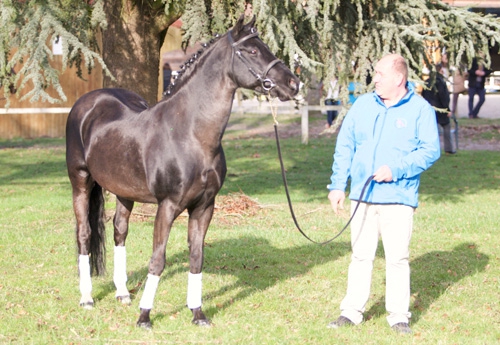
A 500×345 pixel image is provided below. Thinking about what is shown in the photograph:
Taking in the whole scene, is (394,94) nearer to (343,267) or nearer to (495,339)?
(495,339)

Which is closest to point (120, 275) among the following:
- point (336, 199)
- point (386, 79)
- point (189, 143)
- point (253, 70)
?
point (189, 143)

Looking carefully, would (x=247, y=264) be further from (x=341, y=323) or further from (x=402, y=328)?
(x=402, y=328)

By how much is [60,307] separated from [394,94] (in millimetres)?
3377

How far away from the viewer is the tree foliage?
790cm

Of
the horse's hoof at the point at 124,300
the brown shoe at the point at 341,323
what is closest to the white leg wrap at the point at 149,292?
the horse's hoof at the point at 124,300

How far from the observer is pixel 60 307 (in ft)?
19.8

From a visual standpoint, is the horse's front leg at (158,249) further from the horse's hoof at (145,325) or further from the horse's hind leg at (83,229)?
the horse's hind leg at (83,229)

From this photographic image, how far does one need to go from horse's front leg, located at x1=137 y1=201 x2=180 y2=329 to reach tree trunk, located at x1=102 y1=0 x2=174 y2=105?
486cm

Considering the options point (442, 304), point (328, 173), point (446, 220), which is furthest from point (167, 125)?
point (328, 173)

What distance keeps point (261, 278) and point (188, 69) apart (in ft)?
8.35

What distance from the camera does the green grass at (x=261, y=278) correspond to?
5438mm

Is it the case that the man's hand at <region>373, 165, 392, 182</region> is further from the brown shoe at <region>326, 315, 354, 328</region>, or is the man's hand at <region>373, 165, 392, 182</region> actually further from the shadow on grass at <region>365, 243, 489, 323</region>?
the shadow on grass at <region>365, 243, 489, 323</region>

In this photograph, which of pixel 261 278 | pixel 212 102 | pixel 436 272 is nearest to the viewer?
pixel 212 102

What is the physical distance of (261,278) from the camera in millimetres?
7070
